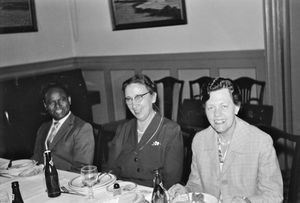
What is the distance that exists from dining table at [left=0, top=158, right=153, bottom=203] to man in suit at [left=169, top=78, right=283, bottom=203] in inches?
9.7

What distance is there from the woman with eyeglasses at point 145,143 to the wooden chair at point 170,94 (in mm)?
1944

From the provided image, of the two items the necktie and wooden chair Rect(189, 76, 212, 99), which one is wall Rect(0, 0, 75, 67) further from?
the necktie

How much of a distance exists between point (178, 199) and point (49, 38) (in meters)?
3.95

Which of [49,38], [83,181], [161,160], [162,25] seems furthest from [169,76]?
[83,181]

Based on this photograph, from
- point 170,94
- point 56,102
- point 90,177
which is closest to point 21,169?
point 56,102

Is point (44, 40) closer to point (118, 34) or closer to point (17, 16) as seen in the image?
point (17, 16)

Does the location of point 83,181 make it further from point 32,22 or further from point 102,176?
point 32,22

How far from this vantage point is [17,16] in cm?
483

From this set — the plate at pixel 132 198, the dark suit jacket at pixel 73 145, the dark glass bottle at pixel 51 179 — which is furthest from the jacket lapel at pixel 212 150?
the dark suit jacket at pixel 73 145

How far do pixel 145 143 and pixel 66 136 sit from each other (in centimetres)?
60

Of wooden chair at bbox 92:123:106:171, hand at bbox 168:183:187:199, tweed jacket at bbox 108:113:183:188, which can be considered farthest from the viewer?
wooden chair at bbox 92:123:106:171

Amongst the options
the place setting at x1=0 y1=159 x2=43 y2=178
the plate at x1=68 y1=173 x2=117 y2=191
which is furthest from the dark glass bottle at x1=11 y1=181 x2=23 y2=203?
the place setting at x1=0 y1=159 x2=43 y2=178

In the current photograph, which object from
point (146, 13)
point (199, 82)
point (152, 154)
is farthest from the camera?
point (146, 13)

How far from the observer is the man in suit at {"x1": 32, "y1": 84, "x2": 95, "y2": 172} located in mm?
2621
